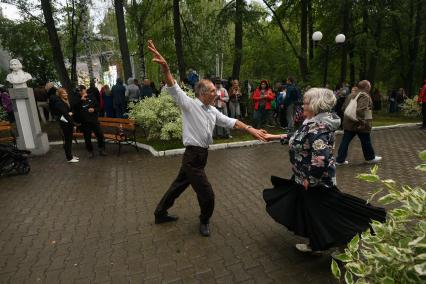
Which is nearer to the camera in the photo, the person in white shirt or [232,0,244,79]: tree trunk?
the person in white shirt

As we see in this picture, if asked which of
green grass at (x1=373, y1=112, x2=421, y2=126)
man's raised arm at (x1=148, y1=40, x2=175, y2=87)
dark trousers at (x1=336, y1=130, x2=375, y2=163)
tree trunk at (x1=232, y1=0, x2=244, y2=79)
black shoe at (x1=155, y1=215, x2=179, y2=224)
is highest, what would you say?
tree trunk at (x1=232, y1=0, x2=244, y2=79)

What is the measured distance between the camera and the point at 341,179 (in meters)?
6.69

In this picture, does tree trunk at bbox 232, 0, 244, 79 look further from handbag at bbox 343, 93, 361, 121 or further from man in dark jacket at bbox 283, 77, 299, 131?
handbag at bbox 343, 93, 361, 121

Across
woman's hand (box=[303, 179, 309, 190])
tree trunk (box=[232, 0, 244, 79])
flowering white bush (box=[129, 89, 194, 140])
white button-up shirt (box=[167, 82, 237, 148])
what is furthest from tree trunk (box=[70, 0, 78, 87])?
woman's hand (box=[303, 179, 309, 190])

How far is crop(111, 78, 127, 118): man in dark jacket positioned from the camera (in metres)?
13.0

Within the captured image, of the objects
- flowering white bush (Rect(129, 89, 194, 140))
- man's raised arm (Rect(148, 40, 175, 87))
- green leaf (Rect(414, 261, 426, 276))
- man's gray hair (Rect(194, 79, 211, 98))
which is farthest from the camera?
flowering white bush (Rect(129, 89, 194, 140))

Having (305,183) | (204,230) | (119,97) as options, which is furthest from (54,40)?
(305,183)

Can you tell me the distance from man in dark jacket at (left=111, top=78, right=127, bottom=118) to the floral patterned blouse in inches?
418

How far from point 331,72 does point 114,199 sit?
1018 inches

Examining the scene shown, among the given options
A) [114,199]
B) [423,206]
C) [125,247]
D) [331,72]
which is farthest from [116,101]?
[331,72]

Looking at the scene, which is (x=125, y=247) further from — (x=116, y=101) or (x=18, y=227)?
(x=116, y=101)

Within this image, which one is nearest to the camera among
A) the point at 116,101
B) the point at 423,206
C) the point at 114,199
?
the point at 423,206

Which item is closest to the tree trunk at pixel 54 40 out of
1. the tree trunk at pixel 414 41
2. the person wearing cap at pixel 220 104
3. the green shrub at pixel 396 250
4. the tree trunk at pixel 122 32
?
the tree trunk at pixel 122 32

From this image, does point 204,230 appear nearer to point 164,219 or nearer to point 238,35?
point 164,219
